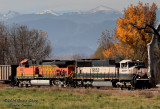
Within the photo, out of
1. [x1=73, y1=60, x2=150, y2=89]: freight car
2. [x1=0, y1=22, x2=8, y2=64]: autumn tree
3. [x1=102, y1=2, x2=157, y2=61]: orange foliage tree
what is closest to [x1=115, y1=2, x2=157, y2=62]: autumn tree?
[x1=102, y1=2, x2=157, y2=61]: orange foliage tree

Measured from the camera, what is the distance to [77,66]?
114 feet

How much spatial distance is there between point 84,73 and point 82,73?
254 millimetres

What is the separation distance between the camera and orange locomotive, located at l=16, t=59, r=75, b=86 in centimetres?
3525

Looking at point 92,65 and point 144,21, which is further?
point 144,21

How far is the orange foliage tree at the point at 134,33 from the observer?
144ft

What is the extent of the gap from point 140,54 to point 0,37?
32071 millimetres

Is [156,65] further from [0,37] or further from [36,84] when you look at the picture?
[0,37]

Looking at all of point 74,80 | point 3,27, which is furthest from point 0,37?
point 74,80

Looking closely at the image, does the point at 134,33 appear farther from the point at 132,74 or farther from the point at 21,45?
the point at 21,45

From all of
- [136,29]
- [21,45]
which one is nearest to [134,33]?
[136,29]

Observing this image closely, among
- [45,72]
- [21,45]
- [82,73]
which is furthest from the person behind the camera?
[21,45]

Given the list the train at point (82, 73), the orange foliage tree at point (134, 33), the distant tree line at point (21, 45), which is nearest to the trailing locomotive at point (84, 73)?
the train at point (82, 73)

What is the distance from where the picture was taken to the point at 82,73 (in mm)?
34312

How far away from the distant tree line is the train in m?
22.5
